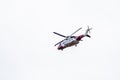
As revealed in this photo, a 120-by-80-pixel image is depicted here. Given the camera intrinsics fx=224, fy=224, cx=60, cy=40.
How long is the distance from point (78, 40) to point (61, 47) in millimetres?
8629

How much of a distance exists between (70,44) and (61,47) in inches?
247

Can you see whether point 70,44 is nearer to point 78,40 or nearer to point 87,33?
point 78,40

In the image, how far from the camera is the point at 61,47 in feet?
294

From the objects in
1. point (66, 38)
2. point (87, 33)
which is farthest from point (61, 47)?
point (87, 33)

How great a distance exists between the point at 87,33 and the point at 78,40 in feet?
23.8

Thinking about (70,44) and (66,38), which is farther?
(66,38)

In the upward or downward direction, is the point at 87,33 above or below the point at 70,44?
above

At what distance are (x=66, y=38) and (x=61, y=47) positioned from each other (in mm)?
4151

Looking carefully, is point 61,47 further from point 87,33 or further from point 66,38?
point 87,33

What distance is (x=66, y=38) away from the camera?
9012 centimetres

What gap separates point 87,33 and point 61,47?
11867 millimetres

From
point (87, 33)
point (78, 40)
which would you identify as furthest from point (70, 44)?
point (87, 33)

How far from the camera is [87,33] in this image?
295 feet

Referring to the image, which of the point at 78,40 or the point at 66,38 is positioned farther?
the point at 66,38
